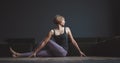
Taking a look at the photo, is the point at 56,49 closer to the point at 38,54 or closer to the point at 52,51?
the point at 52,51

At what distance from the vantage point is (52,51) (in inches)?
192

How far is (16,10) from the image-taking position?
9.00 m

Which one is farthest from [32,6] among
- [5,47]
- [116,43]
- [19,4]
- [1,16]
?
[116,43]

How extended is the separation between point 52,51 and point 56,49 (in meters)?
0.12

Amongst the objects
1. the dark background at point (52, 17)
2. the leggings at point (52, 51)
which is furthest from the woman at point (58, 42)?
the dark background at point (52, 17)

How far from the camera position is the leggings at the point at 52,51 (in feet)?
15.6

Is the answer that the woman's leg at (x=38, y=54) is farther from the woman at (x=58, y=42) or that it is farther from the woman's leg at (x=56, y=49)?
the woman's leg at (x=56, y=49)

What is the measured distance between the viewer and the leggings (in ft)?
15.6

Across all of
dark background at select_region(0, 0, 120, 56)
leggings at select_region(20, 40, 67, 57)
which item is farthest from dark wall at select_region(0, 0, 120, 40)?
leggings at select_region(20, 40, 67, 57)

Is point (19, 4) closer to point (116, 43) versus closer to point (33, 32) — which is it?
point (33, 32)

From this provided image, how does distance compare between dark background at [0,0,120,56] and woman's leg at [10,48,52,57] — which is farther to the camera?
dark background at [0,0,120,56]

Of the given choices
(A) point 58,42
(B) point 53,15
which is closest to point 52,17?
(B) point 53,15

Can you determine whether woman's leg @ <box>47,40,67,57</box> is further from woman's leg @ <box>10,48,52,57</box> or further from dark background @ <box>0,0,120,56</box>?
dark background @ <box>0,0,120,56</box>

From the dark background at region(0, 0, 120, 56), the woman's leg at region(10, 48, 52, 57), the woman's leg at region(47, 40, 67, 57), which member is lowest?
the woman's leg at region(10, 48, 52, 57)
